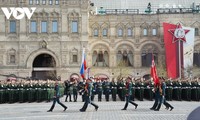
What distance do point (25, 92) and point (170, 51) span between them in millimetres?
35377

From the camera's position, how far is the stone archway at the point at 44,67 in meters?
64.4

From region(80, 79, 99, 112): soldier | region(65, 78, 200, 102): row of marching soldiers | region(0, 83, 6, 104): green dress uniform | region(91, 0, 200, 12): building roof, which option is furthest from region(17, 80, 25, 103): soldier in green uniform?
region(91, 0, 200, 12): building roof

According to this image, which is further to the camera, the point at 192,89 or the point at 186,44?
the point at 186,44

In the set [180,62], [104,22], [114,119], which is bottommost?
[114,119]

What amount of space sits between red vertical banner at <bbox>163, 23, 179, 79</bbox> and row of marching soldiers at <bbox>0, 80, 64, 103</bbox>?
32185mm

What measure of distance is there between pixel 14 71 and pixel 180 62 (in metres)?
24.1

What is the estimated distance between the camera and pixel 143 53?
6962cm

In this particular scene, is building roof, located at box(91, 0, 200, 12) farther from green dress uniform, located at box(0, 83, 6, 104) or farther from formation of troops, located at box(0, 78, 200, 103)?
green dress uniform, located at box(0, 83, 6, 104)

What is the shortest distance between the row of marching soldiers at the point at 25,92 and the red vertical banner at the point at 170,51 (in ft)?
106

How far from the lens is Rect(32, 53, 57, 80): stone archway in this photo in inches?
2535

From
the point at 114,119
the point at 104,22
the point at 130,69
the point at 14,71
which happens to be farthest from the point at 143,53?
the point at 114,119

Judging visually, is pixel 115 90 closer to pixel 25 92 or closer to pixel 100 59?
pixel 25 92

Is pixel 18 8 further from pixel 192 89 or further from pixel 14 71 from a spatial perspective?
pixel 192 89

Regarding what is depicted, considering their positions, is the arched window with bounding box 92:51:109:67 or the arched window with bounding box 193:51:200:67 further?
the arched window with bounding box 92:51:109:67
